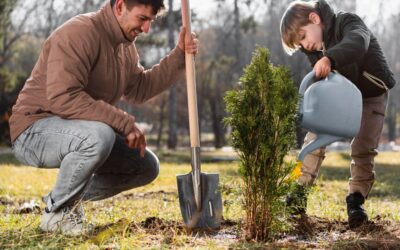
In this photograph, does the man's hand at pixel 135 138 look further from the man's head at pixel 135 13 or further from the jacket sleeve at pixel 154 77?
the jacket sleeve at pixel 154 77

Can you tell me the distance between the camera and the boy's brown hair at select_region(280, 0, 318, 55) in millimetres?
3584

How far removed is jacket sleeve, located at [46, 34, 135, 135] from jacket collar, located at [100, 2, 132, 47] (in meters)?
Result: 0.24

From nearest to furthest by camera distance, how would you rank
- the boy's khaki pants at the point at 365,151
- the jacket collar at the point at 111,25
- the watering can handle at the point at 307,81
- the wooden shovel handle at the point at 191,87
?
the watering can handle at the point at 307,81 < the jacket collar at the point at 111,25 < the wooden shovel handle at the point at 191,87 < the boy's khaki pants at the point at 365,151

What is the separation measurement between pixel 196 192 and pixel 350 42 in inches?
51.9

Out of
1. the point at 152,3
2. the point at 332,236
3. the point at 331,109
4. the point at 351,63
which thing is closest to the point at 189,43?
the point at 152,3

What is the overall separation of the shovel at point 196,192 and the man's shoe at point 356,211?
0.87m

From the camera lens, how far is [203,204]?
3660mm

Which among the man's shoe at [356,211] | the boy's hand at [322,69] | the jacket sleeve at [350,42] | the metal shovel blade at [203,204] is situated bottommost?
the man's shoe at [356,211]

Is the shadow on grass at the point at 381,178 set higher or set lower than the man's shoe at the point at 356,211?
lower

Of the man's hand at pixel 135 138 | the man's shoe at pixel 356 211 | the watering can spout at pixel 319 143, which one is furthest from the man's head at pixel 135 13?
the man's shoe at pixel 356 211

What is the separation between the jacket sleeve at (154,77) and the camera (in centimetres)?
404

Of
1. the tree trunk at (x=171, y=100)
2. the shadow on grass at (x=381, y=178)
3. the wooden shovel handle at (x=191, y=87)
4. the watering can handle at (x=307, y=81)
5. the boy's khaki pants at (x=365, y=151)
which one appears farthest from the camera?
the tree trunk at (x=171, y=100)

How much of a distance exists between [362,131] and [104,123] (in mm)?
1852

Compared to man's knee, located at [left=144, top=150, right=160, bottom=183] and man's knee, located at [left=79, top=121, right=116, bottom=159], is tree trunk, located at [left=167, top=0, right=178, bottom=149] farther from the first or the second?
man's knee, located at [left=79, top=121, right=116, bottom=159]
